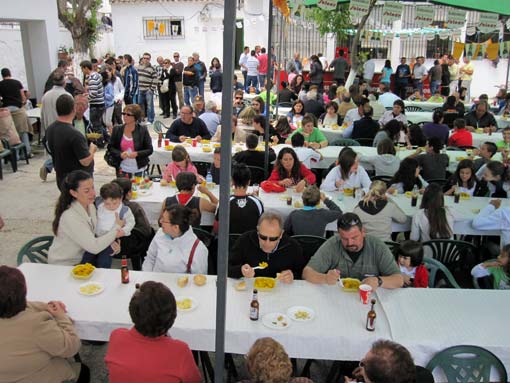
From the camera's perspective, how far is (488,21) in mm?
10266

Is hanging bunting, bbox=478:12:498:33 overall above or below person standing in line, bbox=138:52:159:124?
above

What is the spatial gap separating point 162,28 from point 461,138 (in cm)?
1930

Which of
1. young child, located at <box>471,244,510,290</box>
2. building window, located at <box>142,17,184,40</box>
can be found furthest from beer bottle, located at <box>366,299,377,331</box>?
building window, located at <box>142,17,184,40</box>

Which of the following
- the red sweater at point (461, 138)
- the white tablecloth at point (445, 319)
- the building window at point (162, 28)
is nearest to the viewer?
the white tablecloth at point (445, 319)

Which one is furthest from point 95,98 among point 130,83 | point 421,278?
point 421,278

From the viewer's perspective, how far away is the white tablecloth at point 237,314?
302 cm

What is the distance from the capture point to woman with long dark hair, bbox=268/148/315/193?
5891 mm

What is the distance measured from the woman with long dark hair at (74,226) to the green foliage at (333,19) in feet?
42.0

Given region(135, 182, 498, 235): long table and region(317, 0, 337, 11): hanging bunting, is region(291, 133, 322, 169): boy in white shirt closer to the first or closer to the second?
region(135, 182, 498, 235): long table

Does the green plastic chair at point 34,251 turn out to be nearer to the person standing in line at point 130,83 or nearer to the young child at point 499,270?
the young child at point 499,270

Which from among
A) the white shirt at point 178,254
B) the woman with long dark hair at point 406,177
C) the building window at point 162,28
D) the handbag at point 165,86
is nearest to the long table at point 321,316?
the white shirt at point 178,254

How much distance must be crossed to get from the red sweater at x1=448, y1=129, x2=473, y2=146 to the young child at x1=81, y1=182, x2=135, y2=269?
6.08 m

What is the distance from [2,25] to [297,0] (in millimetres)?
9510

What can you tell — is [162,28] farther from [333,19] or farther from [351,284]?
[351,284]
